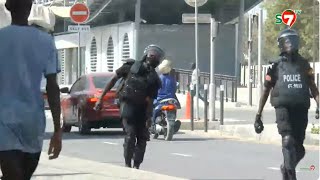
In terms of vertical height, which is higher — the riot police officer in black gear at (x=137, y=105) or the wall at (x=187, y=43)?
the wall at (x=187, y=43)

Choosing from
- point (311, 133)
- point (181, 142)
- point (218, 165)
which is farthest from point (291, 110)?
point (181, 142)

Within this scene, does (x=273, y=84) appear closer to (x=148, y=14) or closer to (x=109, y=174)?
(x=109, y=174)

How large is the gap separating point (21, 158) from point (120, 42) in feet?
143

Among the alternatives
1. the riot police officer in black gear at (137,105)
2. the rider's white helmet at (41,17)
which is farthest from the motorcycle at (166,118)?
the riot police officer in black gear at (137,105)

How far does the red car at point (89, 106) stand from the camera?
20.0m

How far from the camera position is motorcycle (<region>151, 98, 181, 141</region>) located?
18.8m

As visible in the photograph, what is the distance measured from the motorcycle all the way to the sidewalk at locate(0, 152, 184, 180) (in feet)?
25.1

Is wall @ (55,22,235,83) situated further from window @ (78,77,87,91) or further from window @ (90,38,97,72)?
window @ (78,77,87,91)

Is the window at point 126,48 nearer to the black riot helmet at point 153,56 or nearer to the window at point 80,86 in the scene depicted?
the window at point 80,86

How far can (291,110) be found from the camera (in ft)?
31.8

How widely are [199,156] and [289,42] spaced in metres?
6.05

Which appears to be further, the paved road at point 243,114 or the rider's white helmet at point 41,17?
the paved road at point 243,114

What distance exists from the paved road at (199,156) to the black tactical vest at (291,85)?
2686 mm

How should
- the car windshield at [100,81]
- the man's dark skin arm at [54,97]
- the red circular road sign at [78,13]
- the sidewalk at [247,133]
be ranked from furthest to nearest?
the red circular road sign at [78,13]
the car windshield at [100,81]
the sidewalk at [247,133]
the man's dark skin arm at [54,97]
